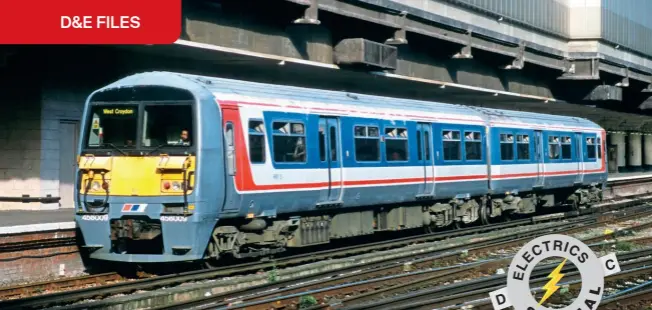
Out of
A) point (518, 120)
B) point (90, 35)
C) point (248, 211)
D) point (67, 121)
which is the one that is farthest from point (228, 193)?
point (518, 120)

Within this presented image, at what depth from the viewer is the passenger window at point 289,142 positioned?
14242 mm

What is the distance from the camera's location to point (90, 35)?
16.0 m

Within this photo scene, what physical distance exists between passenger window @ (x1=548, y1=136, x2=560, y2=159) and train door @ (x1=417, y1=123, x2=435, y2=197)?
7.15 m

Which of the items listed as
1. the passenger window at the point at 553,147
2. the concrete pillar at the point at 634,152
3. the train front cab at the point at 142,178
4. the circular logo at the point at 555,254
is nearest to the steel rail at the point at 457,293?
the train front cab at the point at 142,178

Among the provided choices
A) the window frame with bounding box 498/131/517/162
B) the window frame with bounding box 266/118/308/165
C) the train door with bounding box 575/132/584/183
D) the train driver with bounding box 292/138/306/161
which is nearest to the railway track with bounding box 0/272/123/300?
the window frame with bounding box 266/118/308/165

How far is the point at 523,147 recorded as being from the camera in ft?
76.9

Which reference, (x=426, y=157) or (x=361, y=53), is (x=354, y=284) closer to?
(x=426, y=157)

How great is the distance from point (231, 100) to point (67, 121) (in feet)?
25.0

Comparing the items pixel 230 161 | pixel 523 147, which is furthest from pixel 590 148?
pixel 230 161

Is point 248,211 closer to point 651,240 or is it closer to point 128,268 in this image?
point 128,268

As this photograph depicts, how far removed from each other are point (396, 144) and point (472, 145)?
148 inches

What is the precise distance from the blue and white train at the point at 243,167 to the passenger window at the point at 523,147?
3963 millimetres

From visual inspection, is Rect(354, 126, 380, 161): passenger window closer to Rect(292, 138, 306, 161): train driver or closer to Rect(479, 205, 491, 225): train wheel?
Rect(292, 138, 306, 161): train driver

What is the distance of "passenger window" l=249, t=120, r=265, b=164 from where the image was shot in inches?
537
